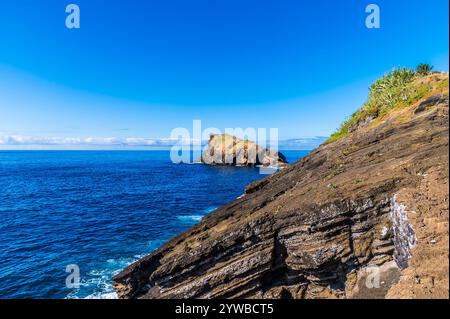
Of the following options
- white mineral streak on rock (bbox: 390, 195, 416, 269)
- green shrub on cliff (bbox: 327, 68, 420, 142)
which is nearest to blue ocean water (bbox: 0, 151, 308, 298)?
white mineral streak on rock (bbox: 390, 195, 416, 269)

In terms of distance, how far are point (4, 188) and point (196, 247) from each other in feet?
289

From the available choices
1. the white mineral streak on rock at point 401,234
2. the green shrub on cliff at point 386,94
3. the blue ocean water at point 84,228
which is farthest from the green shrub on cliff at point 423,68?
the blue ocean water at point 84,228

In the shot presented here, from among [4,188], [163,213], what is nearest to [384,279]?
[163,213]

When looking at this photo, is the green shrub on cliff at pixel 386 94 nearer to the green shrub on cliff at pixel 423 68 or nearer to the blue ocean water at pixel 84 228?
the green shrub on cliff at pixel 423 68

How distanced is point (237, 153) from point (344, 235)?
14186 cm

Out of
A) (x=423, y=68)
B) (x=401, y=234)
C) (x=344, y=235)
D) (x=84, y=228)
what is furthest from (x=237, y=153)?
(x=401, y=234)

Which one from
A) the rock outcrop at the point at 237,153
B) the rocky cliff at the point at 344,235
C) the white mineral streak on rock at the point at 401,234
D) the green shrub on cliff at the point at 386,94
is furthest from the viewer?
the rock outcrop at the point at 237,153

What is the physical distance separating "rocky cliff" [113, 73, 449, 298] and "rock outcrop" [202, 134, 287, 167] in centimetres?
12516

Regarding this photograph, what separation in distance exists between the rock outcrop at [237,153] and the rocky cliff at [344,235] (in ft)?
411

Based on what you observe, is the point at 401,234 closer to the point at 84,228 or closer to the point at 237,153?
the point at 84,228

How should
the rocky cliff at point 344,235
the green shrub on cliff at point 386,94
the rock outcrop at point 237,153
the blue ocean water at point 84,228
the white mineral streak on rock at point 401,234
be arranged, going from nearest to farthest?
the white mineral streak on rock at point 401,234
the rocky cliff at point 344,235
the green shrub on cliff at point 386,94
the blue ocean water at point 84,228
the rock outcrop at point 237,153

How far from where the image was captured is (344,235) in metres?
16.4

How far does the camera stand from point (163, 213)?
55.7 meters

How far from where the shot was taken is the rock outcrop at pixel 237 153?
153m
